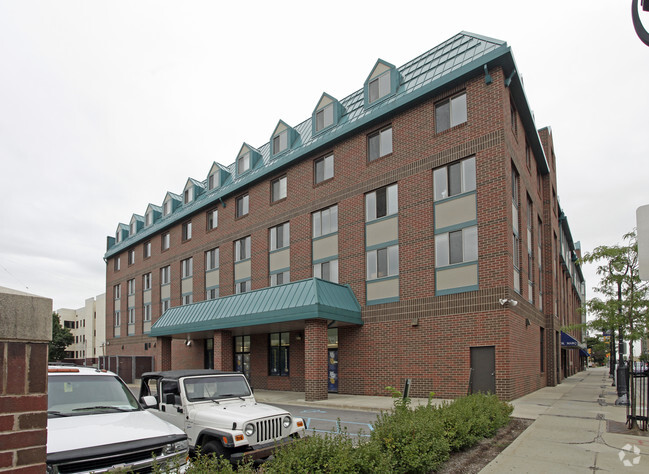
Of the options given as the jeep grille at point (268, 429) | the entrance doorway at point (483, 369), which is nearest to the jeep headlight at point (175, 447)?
the jeep grille at point (268, 429)

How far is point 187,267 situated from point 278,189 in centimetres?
1185

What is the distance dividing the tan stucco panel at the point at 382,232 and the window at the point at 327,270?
91.7 inches

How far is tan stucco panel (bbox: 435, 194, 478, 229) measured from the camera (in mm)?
18766

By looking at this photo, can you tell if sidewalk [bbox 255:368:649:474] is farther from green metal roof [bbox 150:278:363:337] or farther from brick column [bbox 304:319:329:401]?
green metal roof [bbox 150:278:363:337]

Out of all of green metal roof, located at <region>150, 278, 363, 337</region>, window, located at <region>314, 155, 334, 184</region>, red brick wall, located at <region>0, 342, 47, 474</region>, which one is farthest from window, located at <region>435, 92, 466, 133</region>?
red brick wall, located at <region>0, 342, 47, 474</region>

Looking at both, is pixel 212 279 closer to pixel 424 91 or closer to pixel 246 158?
pixel 246 158

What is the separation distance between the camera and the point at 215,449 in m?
7.55

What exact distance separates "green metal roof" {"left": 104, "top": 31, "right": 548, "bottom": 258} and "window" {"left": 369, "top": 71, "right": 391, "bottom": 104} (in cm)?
57

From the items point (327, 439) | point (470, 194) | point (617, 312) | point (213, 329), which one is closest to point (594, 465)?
point (327, 439)

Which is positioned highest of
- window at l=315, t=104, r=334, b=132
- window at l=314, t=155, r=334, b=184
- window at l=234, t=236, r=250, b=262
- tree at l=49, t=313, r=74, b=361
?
window at l=315, t=104, r=334, b=132

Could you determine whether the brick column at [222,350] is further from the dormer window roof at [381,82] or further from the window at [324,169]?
the dormer window roof at [381,82]

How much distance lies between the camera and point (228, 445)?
729 cm

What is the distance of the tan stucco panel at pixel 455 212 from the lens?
61.6 ft

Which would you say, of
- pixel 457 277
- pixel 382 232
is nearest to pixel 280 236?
pixel 382 232
